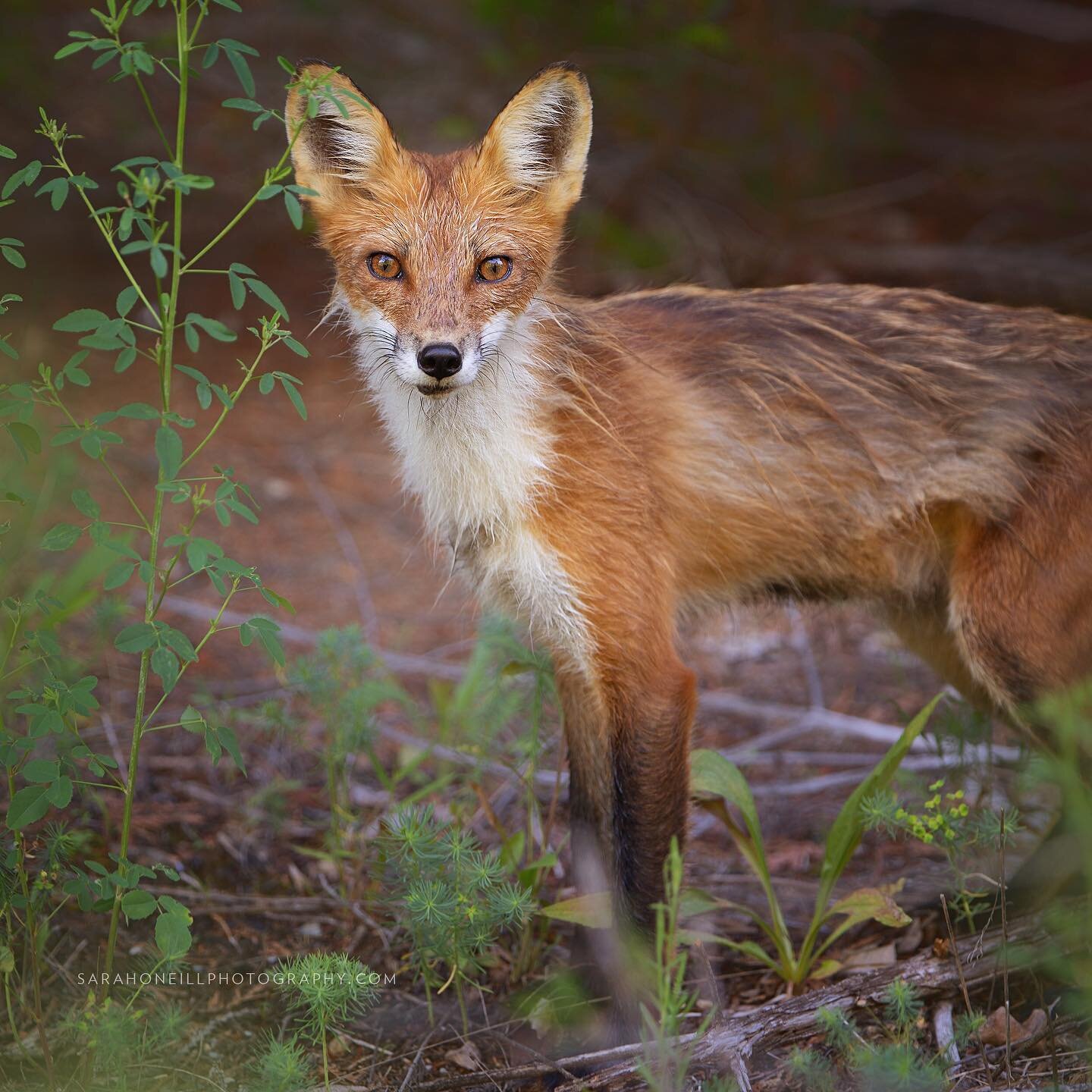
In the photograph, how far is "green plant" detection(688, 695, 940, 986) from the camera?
3803 mm

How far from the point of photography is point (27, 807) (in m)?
2.88

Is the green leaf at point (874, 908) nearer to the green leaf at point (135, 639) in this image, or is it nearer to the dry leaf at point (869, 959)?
the dry leaf at point (869, 959)

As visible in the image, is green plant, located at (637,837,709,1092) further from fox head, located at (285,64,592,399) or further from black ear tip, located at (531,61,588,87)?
black ear tip, located at (531,61,588,87)

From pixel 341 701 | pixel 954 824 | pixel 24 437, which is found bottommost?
pixel 341 701

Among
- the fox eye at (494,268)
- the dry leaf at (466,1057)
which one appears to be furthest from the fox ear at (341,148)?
the dry leaf at (466,1057)

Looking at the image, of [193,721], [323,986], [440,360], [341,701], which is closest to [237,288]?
[440,360]

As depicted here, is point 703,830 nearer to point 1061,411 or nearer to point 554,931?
point 554,931

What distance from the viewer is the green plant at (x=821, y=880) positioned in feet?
12.5

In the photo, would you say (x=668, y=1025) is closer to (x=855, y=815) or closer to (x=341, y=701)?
(x=855, y=815)

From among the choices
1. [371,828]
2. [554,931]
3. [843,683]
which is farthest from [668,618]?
[843,683]

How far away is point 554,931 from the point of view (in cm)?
439

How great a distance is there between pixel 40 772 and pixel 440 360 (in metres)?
1.57

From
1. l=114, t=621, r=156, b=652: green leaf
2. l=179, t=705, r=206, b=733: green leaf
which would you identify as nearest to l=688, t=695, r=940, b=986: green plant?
l=179, t=705, r=206, b=733: green leaf

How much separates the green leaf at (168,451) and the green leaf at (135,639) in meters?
0.39
